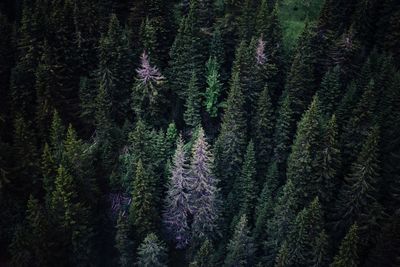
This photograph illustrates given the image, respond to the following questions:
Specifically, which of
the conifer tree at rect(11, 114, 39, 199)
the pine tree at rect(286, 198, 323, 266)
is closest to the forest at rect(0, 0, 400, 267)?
the pine tree at rect(286, 198, 323, 266)

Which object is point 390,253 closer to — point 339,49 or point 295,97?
point 295,97

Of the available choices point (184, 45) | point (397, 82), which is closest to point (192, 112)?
point (184, 45)

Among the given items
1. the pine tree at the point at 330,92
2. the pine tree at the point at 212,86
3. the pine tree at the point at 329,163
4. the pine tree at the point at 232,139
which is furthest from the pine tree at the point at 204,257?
the pine tree at the point at 330,92

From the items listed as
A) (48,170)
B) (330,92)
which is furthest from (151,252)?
(330,92)

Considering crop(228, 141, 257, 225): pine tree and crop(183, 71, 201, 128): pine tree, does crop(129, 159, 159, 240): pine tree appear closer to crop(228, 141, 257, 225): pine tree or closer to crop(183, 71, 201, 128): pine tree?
crop(228, 141, 257, 225): pine tree

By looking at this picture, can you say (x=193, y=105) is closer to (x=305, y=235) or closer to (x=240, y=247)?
(x=240, y=247)

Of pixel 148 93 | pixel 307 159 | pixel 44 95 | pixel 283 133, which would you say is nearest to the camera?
pixel 307 159

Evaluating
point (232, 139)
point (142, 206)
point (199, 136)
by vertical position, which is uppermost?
point (199, 136)
